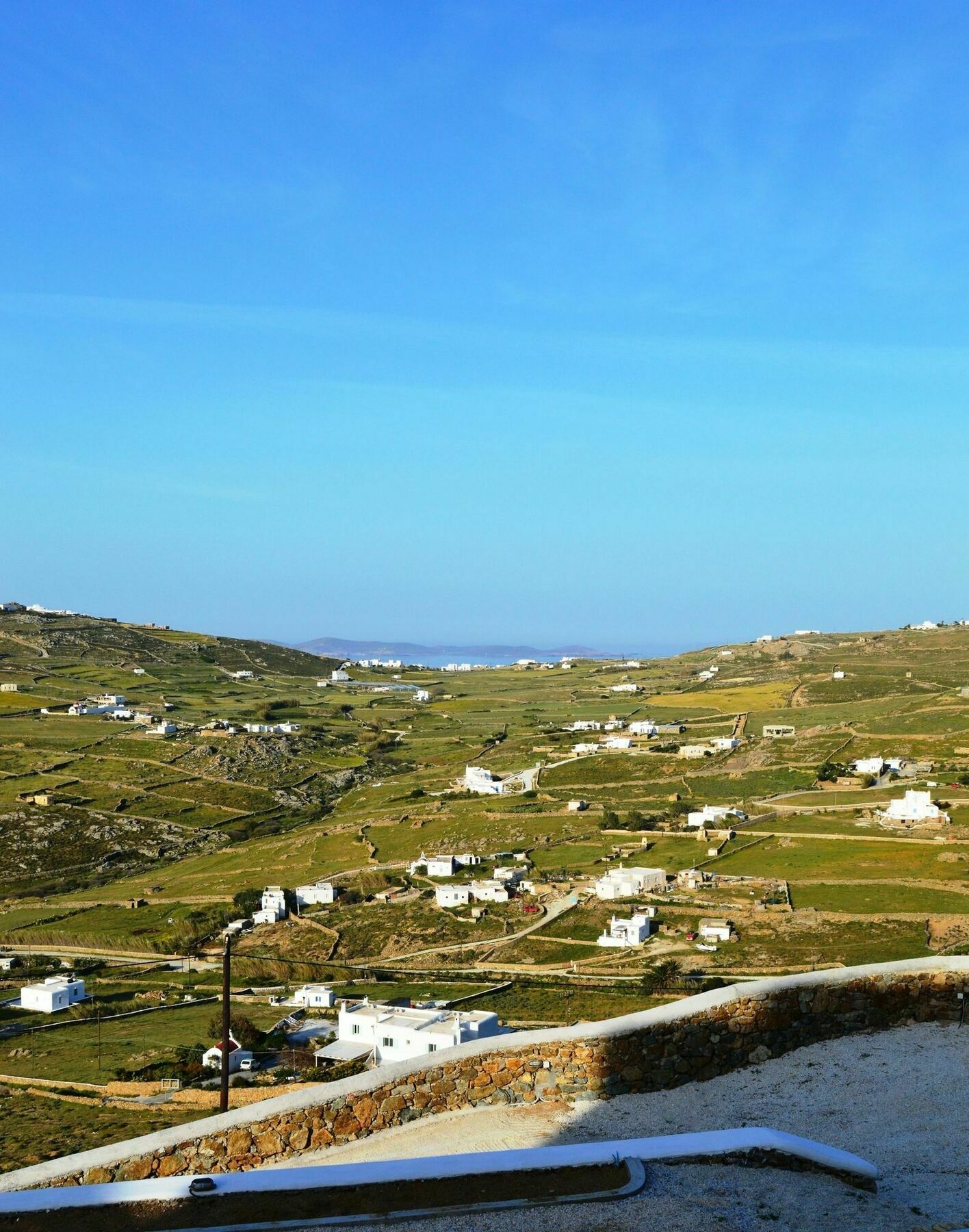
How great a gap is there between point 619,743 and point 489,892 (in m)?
38.5

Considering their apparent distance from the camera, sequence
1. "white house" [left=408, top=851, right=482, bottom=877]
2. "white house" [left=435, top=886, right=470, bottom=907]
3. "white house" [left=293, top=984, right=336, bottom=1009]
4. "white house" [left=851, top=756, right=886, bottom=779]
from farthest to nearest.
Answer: "white house" [left=851, top=756, right=886, bottom=779], "white house" [left=408, top=851, right=482, bottom=877], "white house" [left=435, top=886, right=470, bottom=907], "white house" [left=293, top=984, right=336, bottom=1009]

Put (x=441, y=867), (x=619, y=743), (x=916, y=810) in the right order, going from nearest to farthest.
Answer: (x=916, y=810)
(x=441, y=867)
(x=619, y=743)

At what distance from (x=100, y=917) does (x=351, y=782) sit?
34.7 metres

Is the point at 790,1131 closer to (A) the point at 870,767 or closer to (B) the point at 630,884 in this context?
(B) the point at 630,884

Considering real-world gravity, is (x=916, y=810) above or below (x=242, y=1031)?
above

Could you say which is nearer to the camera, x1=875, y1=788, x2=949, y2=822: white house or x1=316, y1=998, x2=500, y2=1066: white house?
x1=316, y1=998, x2=500, y2=1066: white house

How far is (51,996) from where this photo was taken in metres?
38.3

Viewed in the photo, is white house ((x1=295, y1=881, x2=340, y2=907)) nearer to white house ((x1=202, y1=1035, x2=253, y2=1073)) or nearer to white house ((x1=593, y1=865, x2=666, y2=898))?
white house ((x1=593, y1=865, x2=666, y2=898))

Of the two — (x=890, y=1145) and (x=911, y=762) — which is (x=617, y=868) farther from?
(x=890, y=1145)

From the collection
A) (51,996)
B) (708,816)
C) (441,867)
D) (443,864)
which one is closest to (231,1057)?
(51,996)

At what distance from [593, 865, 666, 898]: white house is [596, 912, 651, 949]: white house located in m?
4.49

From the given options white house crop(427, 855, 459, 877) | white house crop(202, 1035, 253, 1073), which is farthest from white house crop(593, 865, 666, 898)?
white house crop(202, 1035, 253, 1073)

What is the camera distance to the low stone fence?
9.01 m

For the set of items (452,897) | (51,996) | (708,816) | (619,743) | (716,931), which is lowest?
(51,996)
